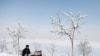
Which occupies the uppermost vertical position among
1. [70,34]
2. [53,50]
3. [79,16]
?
[79,16]

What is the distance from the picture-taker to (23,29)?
224ft

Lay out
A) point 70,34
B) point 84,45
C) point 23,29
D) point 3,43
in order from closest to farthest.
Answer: point 70,34 → point 23,29 → point 84,45 → point 3,43

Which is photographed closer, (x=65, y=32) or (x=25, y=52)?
(x=25, y=52)

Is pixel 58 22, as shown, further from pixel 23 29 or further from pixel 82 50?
pixel 82 50

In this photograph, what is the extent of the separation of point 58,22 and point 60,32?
1.70 meters

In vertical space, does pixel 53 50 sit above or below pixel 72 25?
below

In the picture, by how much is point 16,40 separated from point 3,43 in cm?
4271

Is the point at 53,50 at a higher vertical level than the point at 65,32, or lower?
lower

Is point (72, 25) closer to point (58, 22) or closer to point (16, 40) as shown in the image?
point (58, 22)

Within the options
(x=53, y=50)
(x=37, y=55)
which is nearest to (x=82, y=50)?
(x=53, y=50)

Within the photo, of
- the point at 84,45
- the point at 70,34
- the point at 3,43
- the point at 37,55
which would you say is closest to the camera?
the point at 37,55

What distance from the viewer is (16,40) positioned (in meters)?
69.2

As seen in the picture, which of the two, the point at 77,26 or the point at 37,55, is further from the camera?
the point at 77,26

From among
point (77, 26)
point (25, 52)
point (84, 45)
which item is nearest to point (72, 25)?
point (77, 26)
